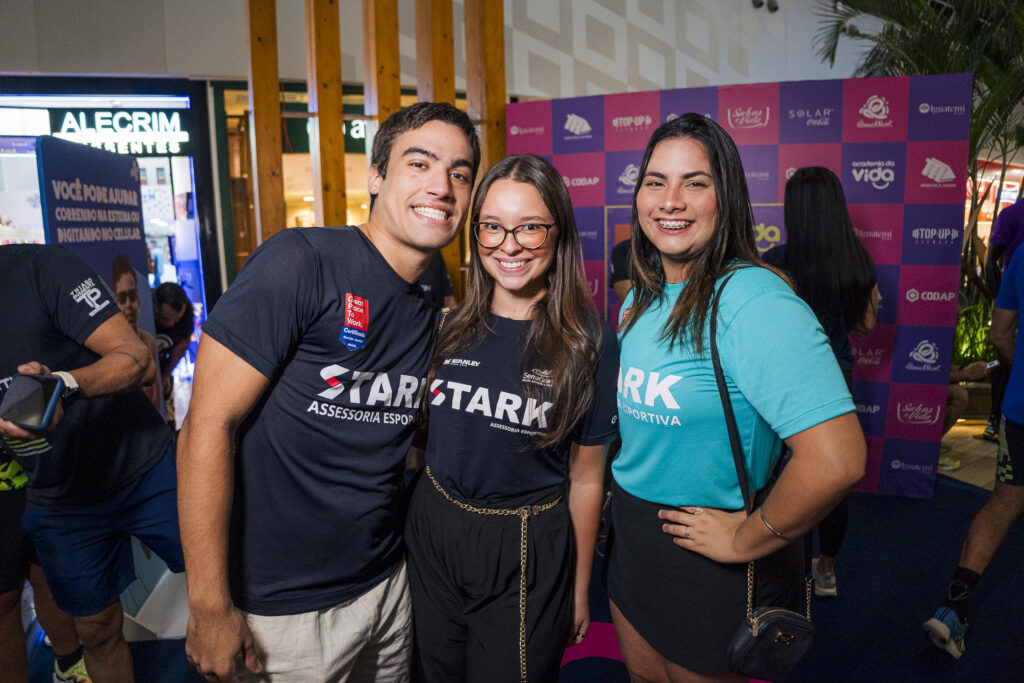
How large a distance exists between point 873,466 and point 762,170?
207 cm

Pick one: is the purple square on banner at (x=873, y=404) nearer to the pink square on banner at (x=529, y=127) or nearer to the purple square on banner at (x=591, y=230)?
the purple square on banner at (x=591, y=230)

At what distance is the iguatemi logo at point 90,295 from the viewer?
1.88 metres

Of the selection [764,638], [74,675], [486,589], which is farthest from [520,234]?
[74,675]

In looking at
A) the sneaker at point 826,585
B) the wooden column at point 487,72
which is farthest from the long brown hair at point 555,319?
the wooden column at point 487,72

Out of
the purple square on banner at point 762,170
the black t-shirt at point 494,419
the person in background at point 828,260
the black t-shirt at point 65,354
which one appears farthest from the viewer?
the purple square on banner at point 762,170

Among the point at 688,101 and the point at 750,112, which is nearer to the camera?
the point at 750,112

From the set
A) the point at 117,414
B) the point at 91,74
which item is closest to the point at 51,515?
the point at 117,414

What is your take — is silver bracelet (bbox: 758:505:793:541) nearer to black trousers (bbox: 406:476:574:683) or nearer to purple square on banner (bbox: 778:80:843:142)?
black trousers (bbox: 406:476:574:683)

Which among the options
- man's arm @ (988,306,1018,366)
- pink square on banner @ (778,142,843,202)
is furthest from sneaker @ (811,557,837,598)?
pink square on banner @ (778,142,843,202)

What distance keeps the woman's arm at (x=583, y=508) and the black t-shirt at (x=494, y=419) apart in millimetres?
65

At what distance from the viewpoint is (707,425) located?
1.23 m

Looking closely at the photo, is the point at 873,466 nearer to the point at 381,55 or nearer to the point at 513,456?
the point at 513,456

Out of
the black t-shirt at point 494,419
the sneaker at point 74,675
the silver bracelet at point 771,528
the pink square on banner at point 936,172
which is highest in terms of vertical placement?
the pink square on banner at point 936,172

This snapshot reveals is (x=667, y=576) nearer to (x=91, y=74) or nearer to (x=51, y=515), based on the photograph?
(x=51, y=515)
